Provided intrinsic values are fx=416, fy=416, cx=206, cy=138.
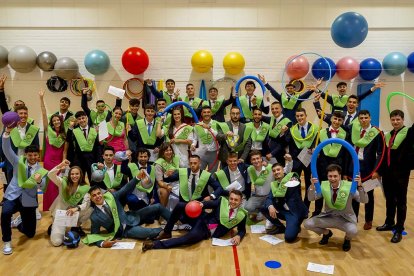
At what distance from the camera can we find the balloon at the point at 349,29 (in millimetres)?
7281

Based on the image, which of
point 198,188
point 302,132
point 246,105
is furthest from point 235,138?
point 198,188

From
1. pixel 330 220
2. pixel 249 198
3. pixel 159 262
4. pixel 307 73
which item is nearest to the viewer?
pixel 159 262

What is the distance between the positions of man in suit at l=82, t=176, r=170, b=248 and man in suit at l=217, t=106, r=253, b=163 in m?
1.67

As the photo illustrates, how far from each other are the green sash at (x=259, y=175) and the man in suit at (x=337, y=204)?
3.25 ft

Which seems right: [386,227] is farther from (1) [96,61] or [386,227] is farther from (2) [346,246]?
(1) [96,61]

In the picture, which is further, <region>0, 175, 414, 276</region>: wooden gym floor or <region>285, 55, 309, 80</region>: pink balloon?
<region>285, 55, 309, 80</region>: pink balloon

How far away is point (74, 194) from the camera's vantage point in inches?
199

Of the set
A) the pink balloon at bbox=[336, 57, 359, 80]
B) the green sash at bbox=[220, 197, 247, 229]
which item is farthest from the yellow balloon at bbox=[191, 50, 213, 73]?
the green sash at bbox=[220, 197, 247, 229]

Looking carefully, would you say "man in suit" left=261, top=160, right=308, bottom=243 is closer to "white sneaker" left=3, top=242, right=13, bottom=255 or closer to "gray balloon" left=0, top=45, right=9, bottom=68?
"white sneaker" left=3, top=242, right=13, bottom=255

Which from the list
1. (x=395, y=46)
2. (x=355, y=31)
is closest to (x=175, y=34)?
(x=355, y=31)

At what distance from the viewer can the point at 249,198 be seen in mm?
5980

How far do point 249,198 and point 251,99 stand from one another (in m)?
2.20

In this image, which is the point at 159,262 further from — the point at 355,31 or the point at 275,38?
the point at 275,38

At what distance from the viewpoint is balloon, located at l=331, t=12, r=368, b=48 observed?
7281mm
